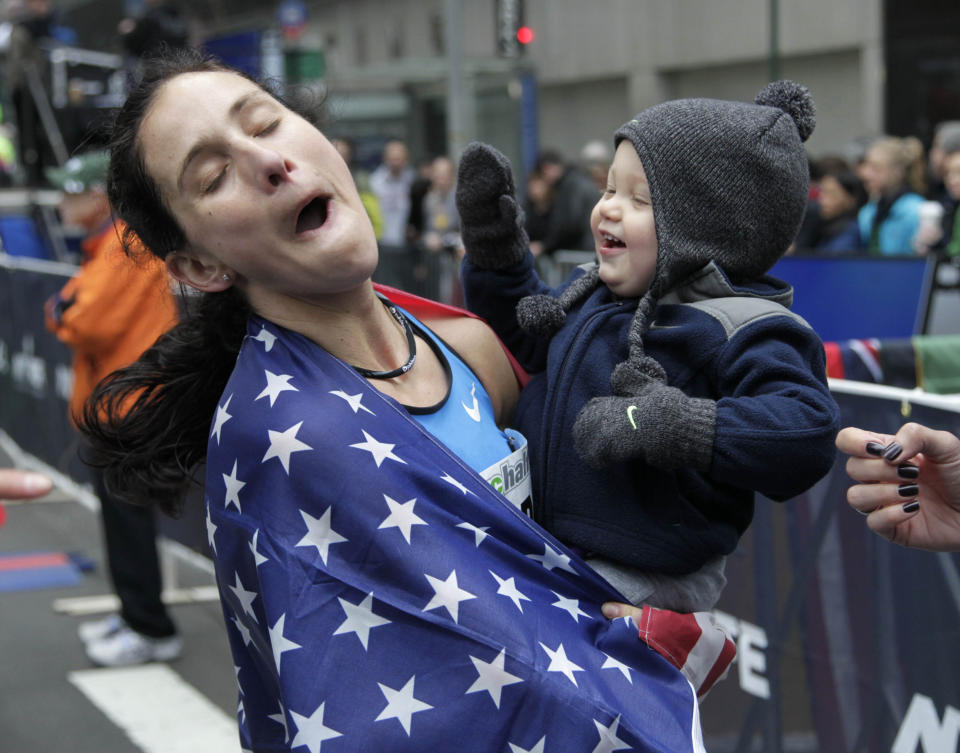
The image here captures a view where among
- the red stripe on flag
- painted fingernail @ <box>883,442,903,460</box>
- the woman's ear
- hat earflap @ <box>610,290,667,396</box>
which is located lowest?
the red stripe on flag

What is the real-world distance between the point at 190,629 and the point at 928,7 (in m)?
14.3

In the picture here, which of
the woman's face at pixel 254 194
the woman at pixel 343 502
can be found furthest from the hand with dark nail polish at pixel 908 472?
the woman's face at pixel 254 194

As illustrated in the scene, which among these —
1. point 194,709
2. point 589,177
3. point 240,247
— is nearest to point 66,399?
point 194,709

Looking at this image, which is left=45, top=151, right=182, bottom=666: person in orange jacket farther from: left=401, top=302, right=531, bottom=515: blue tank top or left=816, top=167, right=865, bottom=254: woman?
left=816, top=167, right=865, bottom=254: woman

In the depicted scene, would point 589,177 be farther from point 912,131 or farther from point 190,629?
point 912,131

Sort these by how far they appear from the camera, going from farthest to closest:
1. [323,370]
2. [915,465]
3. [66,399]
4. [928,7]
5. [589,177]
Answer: [928,7] → [589,177] → [66,399] → [915,465] → [323,370]

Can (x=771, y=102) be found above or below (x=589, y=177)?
above

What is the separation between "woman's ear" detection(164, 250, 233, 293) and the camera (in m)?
1.88

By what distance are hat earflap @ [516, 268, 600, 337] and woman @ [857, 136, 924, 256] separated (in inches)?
238

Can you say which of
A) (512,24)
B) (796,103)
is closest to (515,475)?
(796,103)

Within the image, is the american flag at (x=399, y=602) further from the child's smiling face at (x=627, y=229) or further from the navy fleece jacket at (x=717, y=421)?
the child's smiling face at (x=627, y=229)

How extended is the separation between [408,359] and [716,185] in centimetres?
56

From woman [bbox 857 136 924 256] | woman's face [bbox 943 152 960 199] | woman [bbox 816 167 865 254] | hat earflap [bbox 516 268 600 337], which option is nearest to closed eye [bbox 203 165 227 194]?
hat earflap [bbox 516 268 600 337]

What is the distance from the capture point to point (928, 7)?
16125 mm
